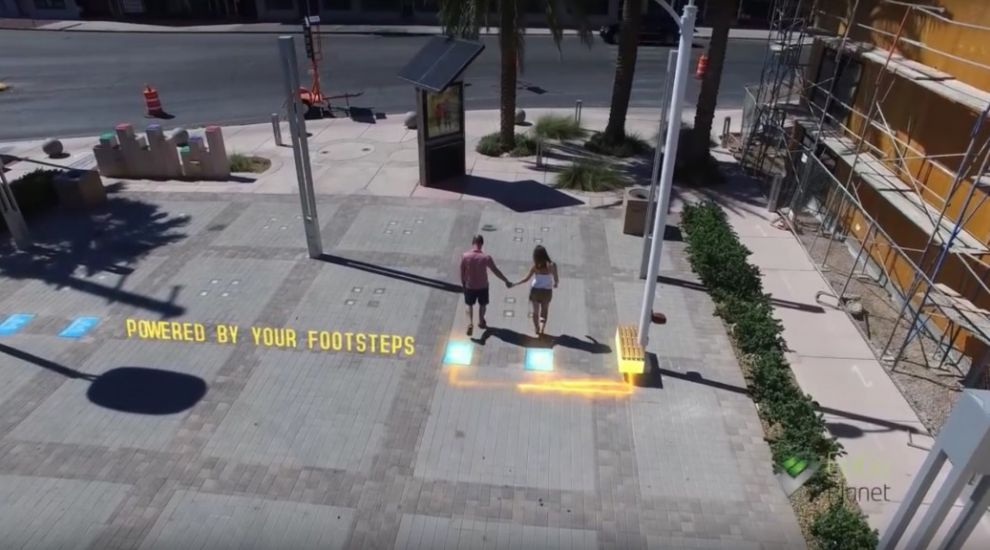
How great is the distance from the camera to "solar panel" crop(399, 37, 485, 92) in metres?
13.0

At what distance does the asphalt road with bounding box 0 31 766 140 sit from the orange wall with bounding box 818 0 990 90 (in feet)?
34.5

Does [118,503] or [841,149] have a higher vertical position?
[841,149]

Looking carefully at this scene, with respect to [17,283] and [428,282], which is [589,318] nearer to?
[428,282]

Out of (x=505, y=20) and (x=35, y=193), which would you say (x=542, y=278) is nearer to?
(x=505, y=20)

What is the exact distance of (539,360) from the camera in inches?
349

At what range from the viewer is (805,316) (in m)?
9.98

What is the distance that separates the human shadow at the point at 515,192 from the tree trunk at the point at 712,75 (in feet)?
11.8

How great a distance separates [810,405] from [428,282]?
6.12 metres

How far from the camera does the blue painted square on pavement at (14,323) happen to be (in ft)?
30.6

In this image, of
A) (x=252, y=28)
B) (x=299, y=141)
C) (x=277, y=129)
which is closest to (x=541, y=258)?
(x=299, y=141)

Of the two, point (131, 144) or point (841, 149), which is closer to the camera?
point (841, 149)

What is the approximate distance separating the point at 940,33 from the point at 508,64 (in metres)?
9.03

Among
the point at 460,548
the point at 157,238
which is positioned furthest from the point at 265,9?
the point at 460,548

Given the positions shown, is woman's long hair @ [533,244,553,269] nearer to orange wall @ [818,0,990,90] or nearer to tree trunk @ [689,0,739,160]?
orange wall @ [818,0,990,90]
